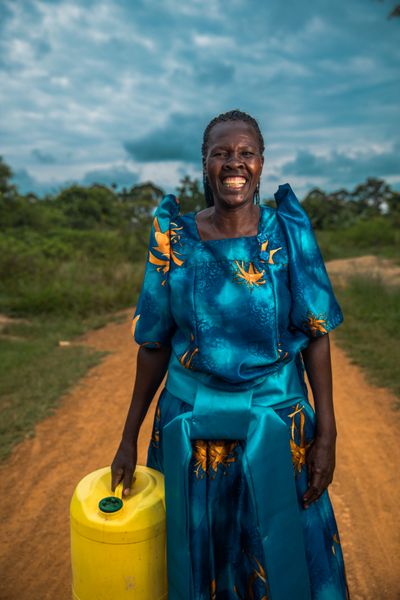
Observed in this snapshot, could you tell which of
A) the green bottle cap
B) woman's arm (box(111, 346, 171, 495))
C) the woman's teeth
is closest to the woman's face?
the woman's teeth

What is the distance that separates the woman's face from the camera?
1.33 meters

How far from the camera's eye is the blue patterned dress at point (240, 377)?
Answer: 1260 mm

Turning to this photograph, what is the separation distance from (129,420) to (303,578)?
0.56 meters

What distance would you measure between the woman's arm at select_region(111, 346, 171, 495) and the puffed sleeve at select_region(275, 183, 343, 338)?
354 mm

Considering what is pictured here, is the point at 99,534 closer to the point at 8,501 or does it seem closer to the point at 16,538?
the point at 16,538

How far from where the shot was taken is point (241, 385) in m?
1.26

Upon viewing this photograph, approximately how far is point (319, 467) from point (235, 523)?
238 mm

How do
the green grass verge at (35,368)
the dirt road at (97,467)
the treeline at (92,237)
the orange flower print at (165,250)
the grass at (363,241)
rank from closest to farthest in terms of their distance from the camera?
1. the orange flower print at (165,250)
2. the dirt road at (97,467)
3. the green grass verge at (35,368)
4. the treeline at (92,237)
5. the grass at (363,241)

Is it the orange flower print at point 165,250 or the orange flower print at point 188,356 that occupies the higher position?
the orange flower print at point 165,250

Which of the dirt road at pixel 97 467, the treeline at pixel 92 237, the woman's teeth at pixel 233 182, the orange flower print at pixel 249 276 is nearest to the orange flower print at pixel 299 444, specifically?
the orange flower print at pixel 249 276

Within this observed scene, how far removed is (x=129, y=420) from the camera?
1483 millimetres

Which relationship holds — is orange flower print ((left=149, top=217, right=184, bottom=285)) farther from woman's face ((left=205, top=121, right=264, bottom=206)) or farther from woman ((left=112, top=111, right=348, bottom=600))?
woman's face ((left=205, top=121, right=264, bottom=206))

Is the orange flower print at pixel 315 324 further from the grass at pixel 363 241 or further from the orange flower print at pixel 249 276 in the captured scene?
the grass at pixel 363 241

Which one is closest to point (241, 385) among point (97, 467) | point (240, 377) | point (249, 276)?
point (240, 377)
